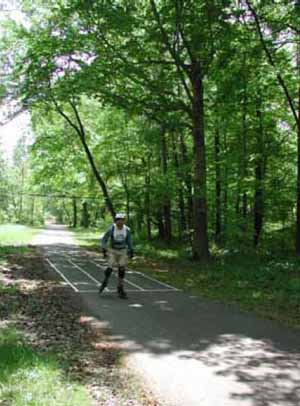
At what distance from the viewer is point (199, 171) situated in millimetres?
16906

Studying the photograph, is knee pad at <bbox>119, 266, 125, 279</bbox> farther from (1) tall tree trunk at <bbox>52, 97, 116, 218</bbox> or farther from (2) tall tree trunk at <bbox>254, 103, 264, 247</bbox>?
(1) tall tree trunk at <bbox>52, 97, 116, 218</bbox>

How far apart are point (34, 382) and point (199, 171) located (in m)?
12.9

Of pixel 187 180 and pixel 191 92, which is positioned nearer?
pixel 191 92

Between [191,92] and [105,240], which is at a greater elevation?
[191,92]

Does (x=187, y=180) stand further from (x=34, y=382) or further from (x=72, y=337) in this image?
(x=34, y=382)

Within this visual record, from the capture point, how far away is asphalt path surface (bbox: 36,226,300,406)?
488cm

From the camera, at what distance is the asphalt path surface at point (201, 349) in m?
4.88

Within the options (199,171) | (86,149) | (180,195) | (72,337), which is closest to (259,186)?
(199,171)

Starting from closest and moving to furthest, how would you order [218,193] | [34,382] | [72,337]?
[34,382]
[72,337]
[218,193]

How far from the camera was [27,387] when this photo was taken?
4629mm

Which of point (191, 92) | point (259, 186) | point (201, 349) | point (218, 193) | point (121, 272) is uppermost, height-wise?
point (191, 92)

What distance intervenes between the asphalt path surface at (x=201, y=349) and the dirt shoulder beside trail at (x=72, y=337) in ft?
0.77

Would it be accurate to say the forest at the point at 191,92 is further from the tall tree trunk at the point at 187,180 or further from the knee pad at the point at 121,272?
Answer: the knee pad at the point at 121,272

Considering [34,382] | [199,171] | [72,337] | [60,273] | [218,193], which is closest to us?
[34,382]
